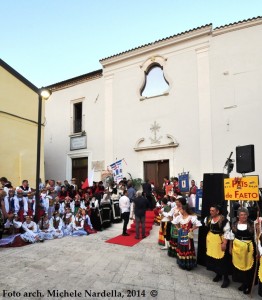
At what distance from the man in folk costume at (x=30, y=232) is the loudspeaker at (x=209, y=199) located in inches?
196

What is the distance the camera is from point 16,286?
4645 mm

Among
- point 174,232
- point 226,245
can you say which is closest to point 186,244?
point 174,232

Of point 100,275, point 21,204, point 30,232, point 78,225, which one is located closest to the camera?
point 100,275

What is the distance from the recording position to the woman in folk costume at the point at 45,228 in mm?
8614

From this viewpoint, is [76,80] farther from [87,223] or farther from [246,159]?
[246,159]

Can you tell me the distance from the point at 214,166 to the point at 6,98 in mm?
11506

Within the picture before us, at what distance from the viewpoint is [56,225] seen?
31.0 ft

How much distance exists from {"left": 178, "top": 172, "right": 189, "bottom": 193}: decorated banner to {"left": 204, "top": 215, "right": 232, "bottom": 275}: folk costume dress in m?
7.48

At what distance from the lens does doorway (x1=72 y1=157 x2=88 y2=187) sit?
16.9 m

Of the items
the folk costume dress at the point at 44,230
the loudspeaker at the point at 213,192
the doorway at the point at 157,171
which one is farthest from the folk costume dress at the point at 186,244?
the doorway at the point at 157,171

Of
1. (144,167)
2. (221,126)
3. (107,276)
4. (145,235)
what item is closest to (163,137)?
(144,167)

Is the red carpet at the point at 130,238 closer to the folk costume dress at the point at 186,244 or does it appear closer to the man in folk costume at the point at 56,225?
the man in folk costume at the point at 56,225

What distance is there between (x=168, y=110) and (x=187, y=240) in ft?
31.6

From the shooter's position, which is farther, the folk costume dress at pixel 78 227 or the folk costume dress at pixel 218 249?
the folk costume dress at pixel 78 227
